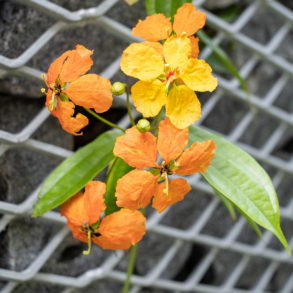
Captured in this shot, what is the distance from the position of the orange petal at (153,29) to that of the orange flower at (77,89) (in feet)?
0.26

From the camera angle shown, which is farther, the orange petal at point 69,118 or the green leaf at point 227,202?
the green leaf at point 227,202

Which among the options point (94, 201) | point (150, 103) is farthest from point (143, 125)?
point (94, 201)

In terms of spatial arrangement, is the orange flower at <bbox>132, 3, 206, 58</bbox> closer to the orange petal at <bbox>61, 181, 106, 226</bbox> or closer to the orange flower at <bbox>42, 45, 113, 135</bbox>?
the orange flower at <bbox>42, 45, 113, 135</bbox>

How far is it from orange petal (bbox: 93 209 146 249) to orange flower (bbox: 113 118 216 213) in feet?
0.09

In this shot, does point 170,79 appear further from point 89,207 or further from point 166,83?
point 89,207

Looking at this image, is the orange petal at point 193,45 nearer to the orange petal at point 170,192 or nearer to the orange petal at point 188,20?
the orange petal at point 188,20

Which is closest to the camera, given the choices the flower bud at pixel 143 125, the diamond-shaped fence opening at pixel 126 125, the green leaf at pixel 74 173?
the flower bud at pixel 143 125

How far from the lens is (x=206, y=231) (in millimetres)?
1210

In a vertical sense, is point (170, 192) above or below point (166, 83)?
below

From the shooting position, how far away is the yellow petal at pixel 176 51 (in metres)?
0.55

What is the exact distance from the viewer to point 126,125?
89cm

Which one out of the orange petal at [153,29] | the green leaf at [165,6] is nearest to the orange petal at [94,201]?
the orange petal at [153,29]

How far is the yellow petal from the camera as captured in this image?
55 centimetres

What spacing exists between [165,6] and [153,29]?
151mm
